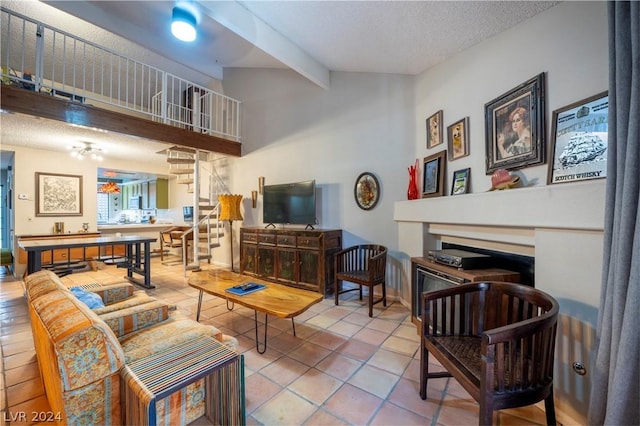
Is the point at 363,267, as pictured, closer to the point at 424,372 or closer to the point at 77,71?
the point at 424,372

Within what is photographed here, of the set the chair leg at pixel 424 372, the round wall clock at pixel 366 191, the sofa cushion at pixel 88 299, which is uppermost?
the round wall clock at pixel 366 191

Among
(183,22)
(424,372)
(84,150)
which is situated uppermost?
(183,22)

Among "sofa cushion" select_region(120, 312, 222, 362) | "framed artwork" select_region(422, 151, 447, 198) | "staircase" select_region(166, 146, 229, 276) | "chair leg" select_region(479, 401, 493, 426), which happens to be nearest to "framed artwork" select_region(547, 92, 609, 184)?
"framed artwork" select_region(422, 151, 447, 198)

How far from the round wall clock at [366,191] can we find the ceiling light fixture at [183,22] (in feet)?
8.55

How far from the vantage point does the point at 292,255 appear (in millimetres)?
3934

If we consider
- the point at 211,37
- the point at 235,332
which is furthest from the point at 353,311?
the point at 211,37

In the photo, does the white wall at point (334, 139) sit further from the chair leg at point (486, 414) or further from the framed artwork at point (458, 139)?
the chair leg at point (486, 414)

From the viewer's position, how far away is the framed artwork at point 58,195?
16.4 feet

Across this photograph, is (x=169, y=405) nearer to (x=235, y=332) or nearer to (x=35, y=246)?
(x=235, y=332)

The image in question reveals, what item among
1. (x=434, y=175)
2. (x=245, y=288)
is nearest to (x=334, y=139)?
(x=434, y=175)

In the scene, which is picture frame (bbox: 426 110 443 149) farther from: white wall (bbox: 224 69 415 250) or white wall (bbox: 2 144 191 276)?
white wall (bbox: 2 144 191 276)

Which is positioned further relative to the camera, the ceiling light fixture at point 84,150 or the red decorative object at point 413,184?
the ceiling light fixture at point 84,150

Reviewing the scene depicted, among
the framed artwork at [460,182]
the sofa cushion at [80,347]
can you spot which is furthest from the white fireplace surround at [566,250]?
the sofa cushion at [80,347]

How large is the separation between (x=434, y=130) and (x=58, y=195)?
7255 millimetres
